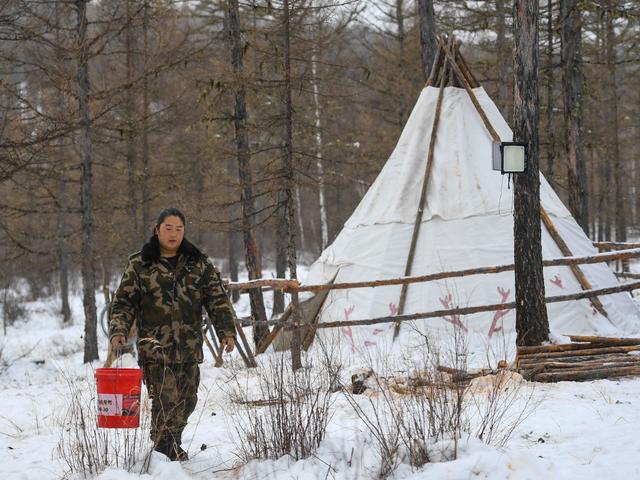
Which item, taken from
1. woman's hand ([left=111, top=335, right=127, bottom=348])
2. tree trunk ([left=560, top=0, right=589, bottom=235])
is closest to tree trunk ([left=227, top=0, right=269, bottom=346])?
tree trunk ([left=560, top=0, right=589, bottom=235])

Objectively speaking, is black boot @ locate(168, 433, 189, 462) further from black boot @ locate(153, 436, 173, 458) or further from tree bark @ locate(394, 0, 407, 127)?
tree bark @ locate(394, 0, 407, 127)

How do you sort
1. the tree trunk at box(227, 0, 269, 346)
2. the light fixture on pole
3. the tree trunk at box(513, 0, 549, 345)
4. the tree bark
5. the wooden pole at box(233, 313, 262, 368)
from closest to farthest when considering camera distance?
the light fixture on pole → the tree trunk at box(513, 0, 549, 345) → the wooden pole at box(233, 313, 262, 368) → the tree trunk at box(227, 0, 269, 346) → the tree bark

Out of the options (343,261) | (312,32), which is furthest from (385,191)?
(312,32)

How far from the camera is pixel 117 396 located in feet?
12.0

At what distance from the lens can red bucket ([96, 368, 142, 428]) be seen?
3635mm

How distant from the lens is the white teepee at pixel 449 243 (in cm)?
849

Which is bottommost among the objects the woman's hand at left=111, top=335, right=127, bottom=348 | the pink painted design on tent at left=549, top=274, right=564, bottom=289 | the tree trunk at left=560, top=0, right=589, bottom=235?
the pink painted design on tent at left=549, top=274, right=564, bottom=289

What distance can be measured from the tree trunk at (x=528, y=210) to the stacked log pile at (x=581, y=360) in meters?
0.32

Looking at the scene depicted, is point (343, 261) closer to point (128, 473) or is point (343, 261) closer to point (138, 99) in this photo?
point (128, 473)

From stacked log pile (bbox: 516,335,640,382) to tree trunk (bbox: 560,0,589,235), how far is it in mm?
6637

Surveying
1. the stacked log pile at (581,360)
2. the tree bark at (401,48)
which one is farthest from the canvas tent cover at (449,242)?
the tree bark at (401,48)

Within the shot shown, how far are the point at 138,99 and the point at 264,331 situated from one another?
25.9 ft

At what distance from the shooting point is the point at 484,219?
9078mm

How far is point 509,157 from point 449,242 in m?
2.80
